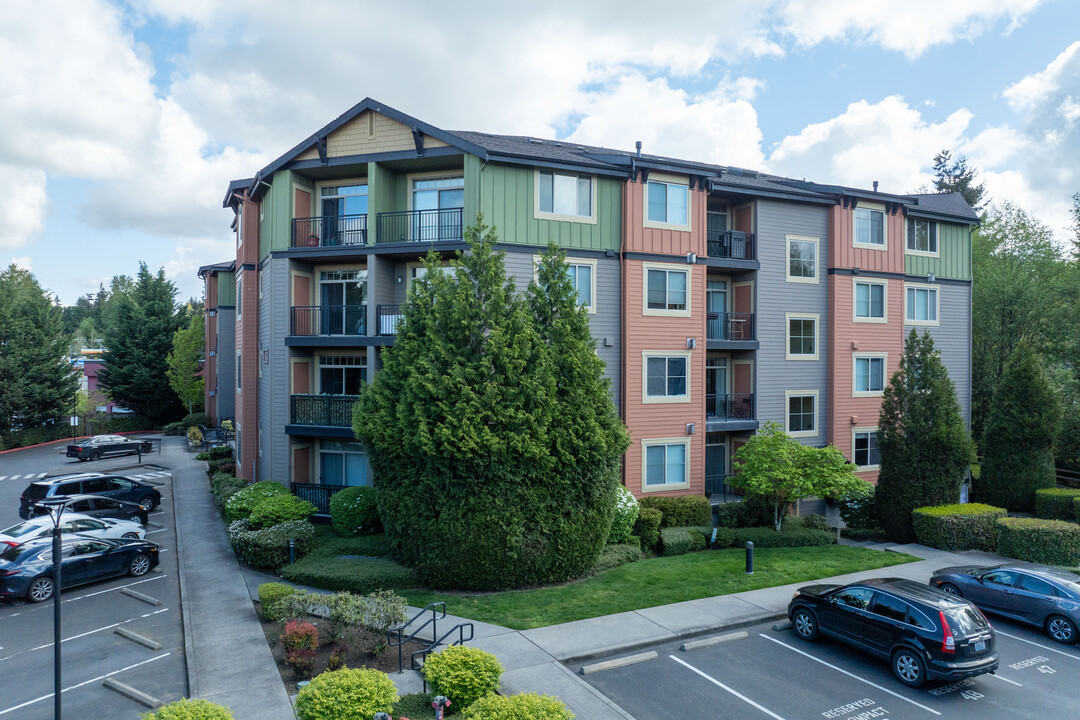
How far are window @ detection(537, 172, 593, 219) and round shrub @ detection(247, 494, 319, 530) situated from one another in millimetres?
11869

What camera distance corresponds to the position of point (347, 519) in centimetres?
1908

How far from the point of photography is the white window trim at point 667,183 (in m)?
21.8

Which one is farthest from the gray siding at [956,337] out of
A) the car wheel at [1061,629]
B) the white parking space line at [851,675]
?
the white parking space line at [851,675]

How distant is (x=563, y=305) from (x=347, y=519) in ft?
30.4

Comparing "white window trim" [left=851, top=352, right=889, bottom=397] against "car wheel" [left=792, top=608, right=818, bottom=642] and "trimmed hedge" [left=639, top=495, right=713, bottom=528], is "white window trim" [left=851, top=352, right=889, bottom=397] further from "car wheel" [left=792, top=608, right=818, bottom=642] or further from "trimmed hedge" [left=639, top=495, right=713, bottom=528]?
"car wheel" [left=792, top=608, right=818, bottom=642]

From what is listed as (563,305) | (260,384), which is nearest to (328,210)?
(260,384)

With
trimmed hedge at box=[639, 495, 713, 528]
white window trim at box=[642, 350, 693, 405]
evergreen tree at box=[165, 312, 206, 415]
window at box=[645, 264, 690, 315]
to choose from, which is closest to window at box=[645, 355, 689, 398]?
white window trim at box=[642, 350, 693, 405]

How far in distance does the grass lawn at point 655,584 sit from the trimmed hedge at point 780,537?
707 millimetres

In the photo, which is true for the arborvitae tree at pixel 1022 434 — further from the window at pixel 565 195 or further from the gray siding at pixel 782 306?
the window at pixel 565 195

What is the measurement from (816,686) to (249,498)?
53.0 feet

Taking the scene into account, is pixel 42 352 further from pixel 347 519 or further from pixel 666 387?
pixel 666 387

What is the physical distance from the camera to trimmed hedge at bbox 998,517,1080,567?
59.3ft

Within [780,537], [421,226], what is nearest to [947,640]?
[780,537]

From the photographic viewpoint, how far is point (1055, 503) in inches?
913
